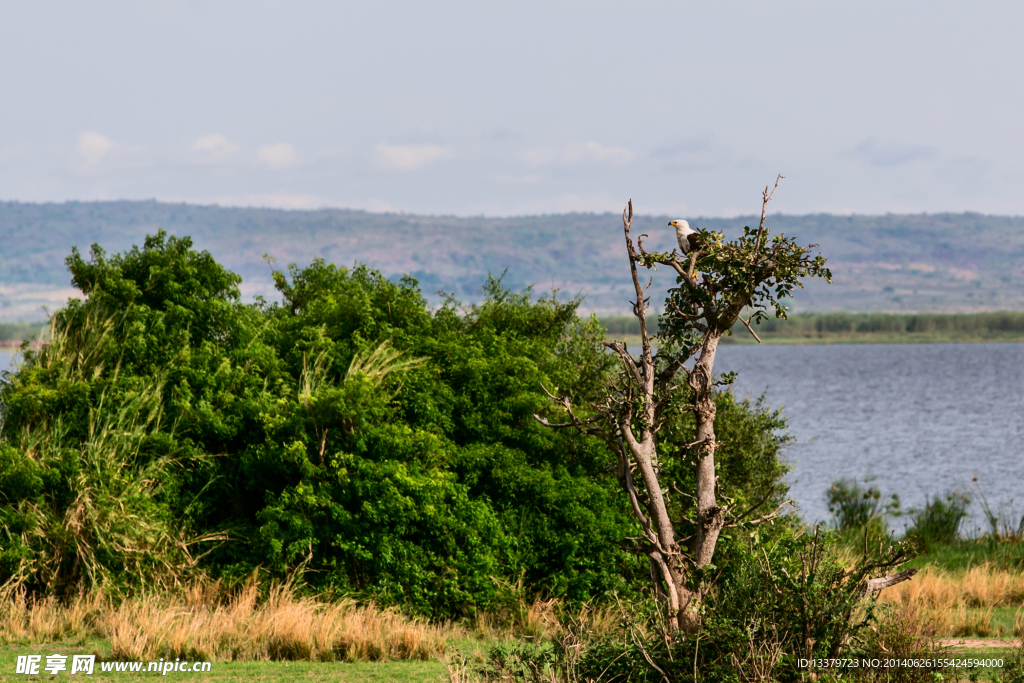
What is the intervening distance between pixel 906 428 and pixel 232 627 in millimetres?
52021

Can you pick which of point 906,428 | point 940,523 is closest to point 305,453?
point 940,523

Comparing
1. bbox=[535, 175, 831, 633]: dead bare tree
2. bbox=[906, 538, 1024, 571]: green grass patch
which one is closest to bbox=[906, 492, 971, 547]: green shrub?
bbox=[906, 538, 1024, 571]: green grass patch

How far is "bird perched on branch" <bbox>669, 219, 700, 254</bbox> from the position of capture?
8070 millimetres

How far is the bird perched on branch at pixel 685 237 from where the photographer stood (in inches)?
318

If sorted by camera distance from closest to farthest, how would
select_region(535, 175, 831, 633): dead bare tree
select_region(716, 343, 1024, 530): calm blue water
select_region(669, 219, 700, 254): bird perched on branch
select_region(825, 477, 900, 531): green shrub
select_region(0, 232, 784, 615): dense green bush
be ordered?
select_region(535, 175, 831, 633): dead bare tree → select_region(669, 219, 700, 254): bird perched on branch → select_region(0, 232, 784, 615): dense green bush → select_region(825, 477, 900, 531): green shrub → select_region(716, 343, 1024, 530): calm blue water

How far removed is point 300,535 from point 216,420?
2015 millimetres

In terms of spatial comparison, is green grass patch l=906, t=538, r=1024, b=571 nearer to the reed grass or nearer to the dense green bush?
the dense green bush

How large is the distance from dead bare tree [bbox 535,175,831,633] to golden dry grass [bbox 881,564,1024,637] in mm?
4074

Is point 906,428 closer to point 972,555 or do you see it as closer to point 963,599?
point 972,555

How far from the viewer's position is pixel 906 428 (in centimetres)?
5634

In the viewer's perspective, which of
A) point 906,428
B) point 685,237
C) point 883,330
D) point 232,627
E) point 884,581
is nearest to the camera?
point 884,581

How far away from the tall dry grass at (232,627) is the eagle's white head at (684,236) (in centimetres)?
485

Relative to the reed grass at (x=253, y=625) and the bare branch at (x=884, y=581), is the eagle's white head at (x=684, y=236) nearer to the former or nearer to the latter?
the bare branch at (x=884, y=581)

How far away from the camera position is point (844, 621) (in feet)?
22.4
